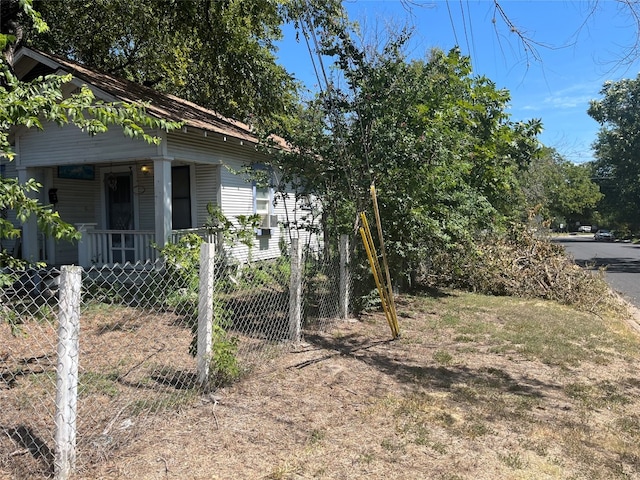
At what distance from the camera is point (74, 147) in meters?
10.5

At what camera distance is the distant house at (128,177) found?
32.5 feet

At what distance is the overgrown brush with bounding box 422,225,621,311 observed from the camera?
33.8 feet

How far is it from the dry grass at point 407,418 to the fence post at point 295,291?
0.64 feet

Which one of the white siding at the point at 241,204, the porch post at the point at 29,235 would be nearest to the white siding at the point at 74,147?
the porch post at the point at 29,235

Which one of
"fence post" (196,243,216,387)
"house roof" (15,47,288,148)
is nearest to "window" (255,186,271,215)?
"house roof" (15,47,288,148)

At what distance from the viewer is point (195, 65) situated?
16.4 meters

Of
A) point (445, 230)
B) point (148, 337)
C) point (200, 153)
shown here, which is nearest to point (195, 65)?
point (200, 153)

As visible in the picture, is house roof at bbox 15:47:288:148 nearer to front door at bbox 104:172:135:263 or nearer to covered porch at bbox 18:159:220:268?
covered porch at bbox 18:159:220:268

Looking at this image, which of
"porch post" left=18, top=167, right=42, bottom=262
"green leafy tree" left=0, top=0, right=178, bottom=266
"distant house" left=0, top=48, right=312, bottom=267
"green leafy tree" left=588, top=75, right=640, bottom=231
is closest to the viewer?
"green leafy tree" left=0, top=0, right=178, bottom=266

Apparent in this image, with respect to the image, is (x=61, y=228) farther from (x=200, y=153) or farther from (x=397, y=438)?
(x=200, y=153)

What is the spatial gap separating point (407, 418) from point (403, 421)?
0.07 meters

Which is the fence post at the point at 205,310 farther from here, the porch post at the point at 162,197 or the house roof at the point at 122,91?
the porch post at the point at 162,197

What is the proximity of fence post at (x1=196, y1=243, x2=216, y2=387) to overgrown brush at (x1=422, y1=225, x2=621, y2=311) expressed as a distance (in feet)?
23.1

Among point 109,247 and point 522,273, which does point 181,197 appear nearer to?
point 109,247
